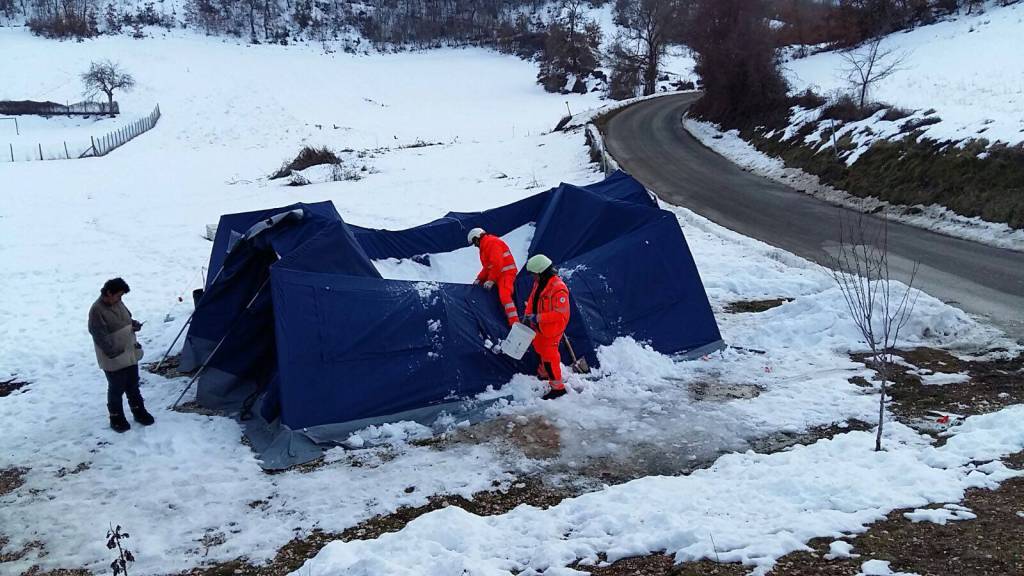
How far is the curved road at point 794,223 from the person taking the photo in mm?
10836

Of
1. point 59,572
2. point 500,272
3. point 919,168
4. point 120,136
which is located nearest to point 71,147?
point 120,136

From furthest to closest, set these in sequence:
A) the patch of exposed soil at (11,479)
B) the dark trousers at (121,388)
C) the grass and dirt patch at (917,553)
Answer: the dark trousers at (121,388)
the patch of exposed soil at (11,479)
the grass and dirt patch at (917,553)

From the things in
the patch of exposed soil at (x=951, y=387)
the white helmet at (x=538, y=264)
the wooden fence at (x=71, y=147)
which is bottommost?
the wooden fence at (x=71, y=147)

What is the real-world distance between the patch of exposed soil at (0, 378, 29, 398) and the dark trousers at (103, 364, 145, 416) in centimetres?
206

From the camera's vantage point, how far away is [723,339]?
30.8 ft

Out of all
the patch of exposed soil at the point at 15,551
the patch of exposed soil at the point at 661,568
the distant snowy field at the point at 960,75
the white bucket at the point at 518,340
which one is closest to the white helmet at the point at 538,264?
the white bucket at the point at 518,340

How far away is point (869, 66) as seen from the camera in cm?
2231

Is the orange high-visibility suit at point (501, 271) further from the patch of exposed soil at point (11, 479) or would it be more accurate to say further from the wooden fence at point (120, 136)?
the wooden fence at point (120, 136)

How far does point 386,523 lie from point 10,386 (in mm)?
5868

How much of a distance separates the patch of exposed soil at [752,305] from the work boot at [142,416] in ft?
25.5

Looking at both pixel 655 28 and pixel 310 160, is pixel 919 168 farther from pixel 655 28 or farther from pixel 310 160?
pixel 655 28

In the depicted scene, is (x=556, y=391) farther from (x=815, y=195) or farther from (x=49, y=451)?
(x=815, y=195)

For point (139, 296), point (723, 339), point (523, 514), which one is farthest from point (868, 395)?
point (139, 296)

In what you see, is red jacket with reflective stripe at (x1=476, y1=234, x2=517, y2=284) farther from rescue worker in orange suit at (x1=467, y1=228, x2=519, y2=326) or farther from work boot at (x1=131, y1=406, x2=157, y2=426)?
work boot at (x1=131, y1=406, x2=157, y2=426)
